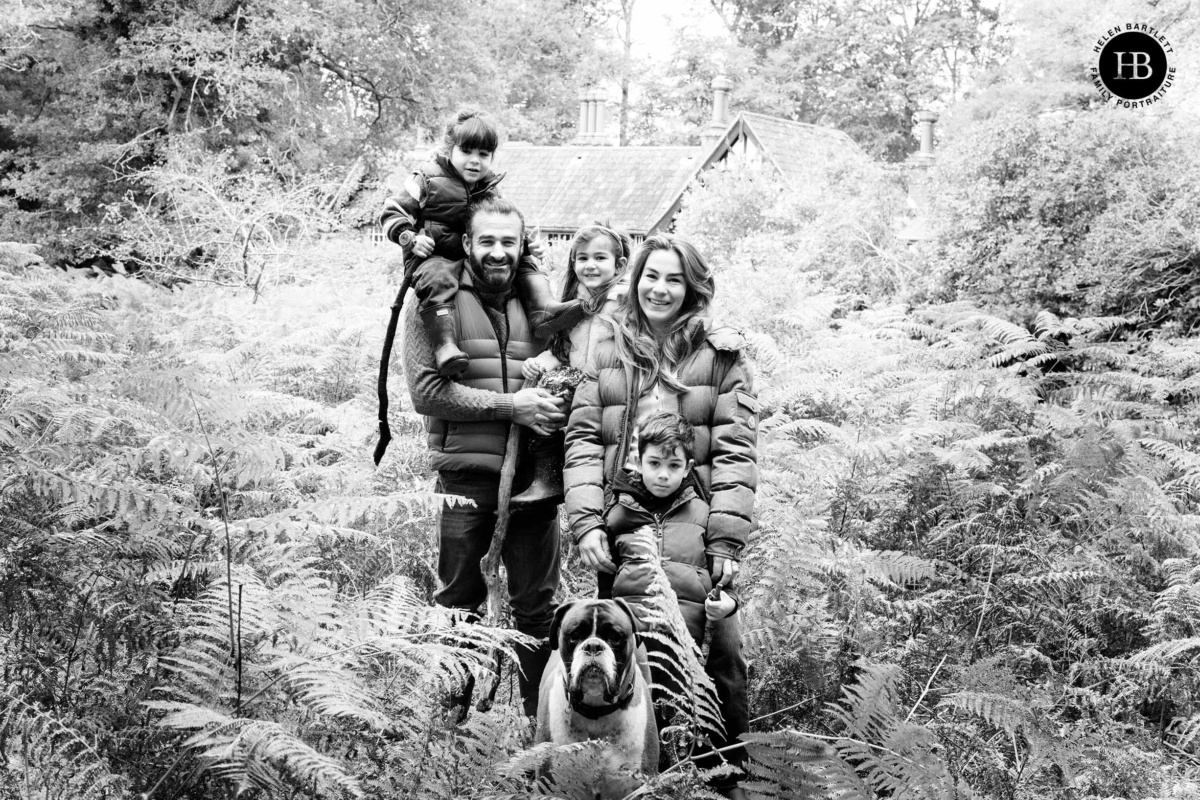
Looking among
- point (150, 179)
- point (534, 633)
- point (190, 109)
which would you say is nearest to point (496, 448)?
point (534, 633)

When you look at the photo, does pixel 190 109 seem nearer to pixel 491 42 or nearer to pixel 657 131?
pixel 491 42

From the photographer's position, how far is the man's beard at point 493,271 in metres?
3.96

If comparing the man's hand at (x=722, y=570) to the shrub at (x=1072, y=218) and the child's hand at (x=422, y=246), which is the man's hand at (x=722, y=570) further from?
the shrub at (x=1072, y=218)

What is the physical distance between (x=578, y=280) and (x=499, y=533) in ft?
3.74

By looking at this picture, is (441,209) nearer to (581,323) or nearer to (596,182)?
(581,323)

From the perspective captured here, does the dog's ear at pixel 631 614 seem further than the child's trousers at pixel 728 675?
No

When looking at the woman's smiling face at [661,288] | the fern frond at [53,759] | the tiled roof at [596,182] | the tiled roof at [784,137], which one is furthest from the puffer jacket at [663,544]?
the tiled roof at [784,137]

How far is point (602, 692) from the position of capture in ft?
9.98

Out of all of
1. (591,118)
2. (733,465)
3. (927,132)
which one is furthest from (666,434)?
(927,132)

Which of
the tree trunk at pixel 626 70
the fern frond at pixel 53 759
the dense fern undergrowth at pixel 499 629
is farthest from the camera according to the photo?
the tree trunk at pixel 626 70

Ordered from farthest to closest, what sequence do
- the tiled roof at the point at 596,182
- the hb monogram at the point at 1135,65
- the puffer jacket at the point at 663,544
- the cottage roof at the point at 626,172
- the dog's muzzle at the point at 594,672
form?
the tiled roof at the point at 596,182 → the cottage roof at the point at 626,172 → the hb monogram at the point at 1135,65 → the puffer jacket at the point at 663,544 → the dog's muzzle at the point at 594,672

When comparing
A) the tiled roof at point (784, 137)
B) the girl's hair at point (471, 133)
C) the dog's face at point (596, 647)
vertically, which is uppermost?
the tiled roof at point (784, 137)

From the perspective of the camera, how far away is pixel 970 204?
1205cm

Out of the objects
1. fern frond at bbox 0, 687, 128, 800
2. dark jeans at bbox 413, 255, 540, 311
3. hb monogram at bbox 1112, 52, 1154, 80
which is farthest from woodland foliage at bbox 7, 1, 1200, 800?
hb monogram at bbox 1112, 52, 1154, 80
